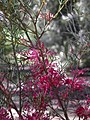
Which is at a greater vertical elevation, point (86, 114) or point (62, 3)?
point (62, 3)

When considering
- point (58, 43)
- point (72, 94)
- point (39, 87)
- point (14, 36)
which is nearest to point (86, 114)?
point (72, 94)

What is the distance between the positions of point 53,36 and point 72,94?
11.7 meters

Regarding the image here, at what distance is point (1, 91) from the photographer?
Result: 12.8ft

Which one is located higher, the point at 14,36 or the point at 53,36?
the point at 53,36

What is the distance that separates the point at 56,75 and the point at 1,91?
676 mm

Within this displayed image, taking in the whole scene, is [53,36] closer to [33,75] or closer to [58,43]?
[58,43]

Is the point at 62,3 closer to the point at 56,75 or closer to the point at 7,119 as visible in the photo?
the point at 56,75

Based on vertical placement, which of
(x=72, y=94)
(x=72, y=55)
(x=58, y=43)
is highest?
(x=58, y=43)

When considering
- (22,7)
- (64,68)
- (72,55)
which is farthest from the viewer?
(72,55)

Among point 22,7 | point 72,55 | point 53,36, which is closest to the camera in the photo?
point 22,7

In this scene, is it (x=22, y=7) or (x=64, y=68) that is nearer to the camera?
(x=22, y=7)

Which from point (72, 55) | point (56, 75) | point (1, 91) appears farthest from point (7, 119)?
point (72, 55)

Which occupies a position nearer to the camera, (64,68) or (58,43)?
(64,68)

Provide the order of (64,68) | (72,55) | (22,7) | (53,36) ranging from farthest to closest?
A: (53,36) < (72,55) < (64,68) < (22,7)
